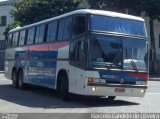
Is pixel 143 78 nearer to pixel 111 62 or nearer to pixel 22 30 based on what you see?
pixel 111 62

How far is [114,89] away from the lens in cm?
1741

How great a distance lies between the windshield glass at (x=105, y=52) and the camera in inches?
674

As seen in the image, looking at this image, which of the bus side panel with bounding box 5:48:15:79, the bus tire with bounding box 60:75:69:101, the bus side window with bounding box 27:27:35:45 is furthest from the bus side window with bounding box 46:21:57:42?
the bus side panel with bounding box 5:48:15:79

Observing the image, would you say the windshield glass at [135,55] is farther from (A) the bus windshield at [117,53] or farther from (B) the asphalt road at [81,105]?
(B) the asphalt road at [81,105]

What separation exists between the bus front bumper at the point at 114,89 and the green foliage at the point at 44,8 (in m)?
35.2

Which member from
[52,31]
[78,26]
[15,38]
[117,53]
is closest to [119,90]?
[117,53]

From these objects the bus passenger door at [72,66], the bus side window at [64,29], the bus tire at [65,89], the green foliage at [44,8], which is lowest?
the bus tire at [65,89]

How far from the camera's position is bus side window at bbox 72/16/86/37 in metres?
17.7

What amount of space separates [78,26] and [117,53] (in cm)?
178

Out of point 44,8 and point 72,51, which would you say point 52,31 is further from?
point 44,8

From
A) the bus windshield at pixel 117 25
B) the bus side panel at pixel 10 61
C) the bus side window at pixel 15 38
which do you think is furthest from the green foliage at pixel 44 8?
the bus windshield at pixel 117 25

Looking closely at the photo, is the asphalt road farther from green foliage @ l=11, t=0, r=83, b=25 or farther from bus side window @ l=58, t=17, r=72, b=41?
green foliage @ l=11, t=0, r=83, b=25

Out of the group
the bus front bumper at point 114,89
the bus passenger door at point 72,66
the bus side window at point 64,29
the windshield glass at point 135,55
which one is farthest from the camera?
the bus side window at point 64,29

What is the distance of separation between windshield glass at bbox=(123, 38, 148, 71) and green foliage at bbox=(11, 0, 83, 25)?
114 feet
